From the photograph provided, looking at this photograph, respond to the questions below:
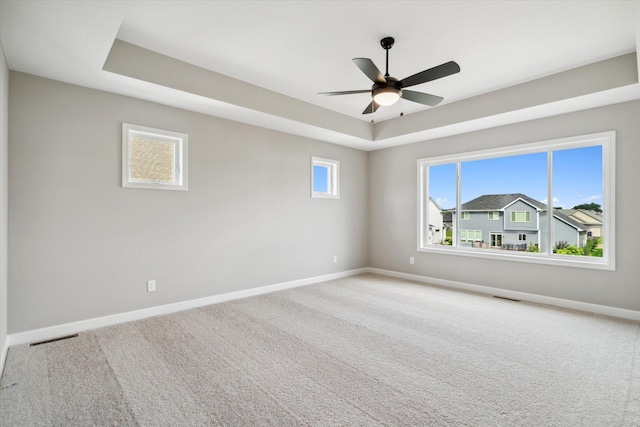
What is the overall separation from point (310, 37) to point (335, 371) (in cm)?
298

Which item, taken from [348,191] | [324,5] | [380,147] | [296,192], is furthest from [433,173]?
[324,5]

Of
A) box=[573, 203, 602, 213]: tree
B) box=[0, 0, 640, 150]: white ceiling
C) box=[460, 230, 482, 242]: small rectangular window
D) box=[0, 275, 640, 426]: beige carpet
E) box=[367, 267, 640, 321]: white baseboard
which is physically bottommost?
box=[0, 275, 640, 426]: beige carpet

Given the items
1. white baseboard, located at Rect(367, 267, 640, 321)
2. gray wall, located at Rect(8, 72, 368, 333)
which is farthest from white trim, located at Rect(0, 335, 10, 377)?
white baseboard, located at Rect(367, 267, 640, 321)

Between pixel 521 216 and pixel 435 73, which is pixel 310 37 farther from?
pixel 521 216

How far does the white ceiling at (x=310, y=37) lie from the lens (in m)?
2.43

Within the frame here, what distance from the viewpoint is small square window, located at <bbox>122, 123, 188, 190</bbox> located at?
3.53 metres

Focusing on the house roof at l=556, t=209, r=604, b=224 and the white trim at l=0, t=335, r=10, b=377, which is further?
the house roof at l=556, t=209, r=604, b=224

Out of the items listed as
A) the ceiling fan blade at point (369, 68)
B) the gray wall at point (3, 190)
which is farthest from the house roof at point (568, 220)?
the gray wall at point (3, 190)

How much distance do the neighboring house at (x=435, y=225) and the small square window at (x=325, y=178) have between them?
5.74 feet

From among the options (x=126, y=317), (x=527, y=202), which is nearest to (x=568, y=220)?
(x=527, y=202)

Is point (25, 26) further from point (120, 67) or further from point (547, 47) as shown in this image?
point (547, 47)

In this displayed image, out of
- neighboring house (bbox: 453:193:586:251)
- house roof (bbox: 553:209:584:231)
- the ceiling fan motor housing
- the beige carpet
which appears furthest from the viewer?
neighboring house (bbox: 453:193:586:251)

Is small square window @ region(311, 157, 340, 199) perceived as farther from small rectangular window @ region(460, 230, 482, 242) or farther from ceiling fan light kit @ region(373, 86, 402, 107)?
ceiling fan light kit @ region(373, 86, 402, 107)

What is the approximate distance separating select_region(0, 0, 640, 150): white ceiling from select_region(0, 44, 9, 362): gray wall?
250mm
